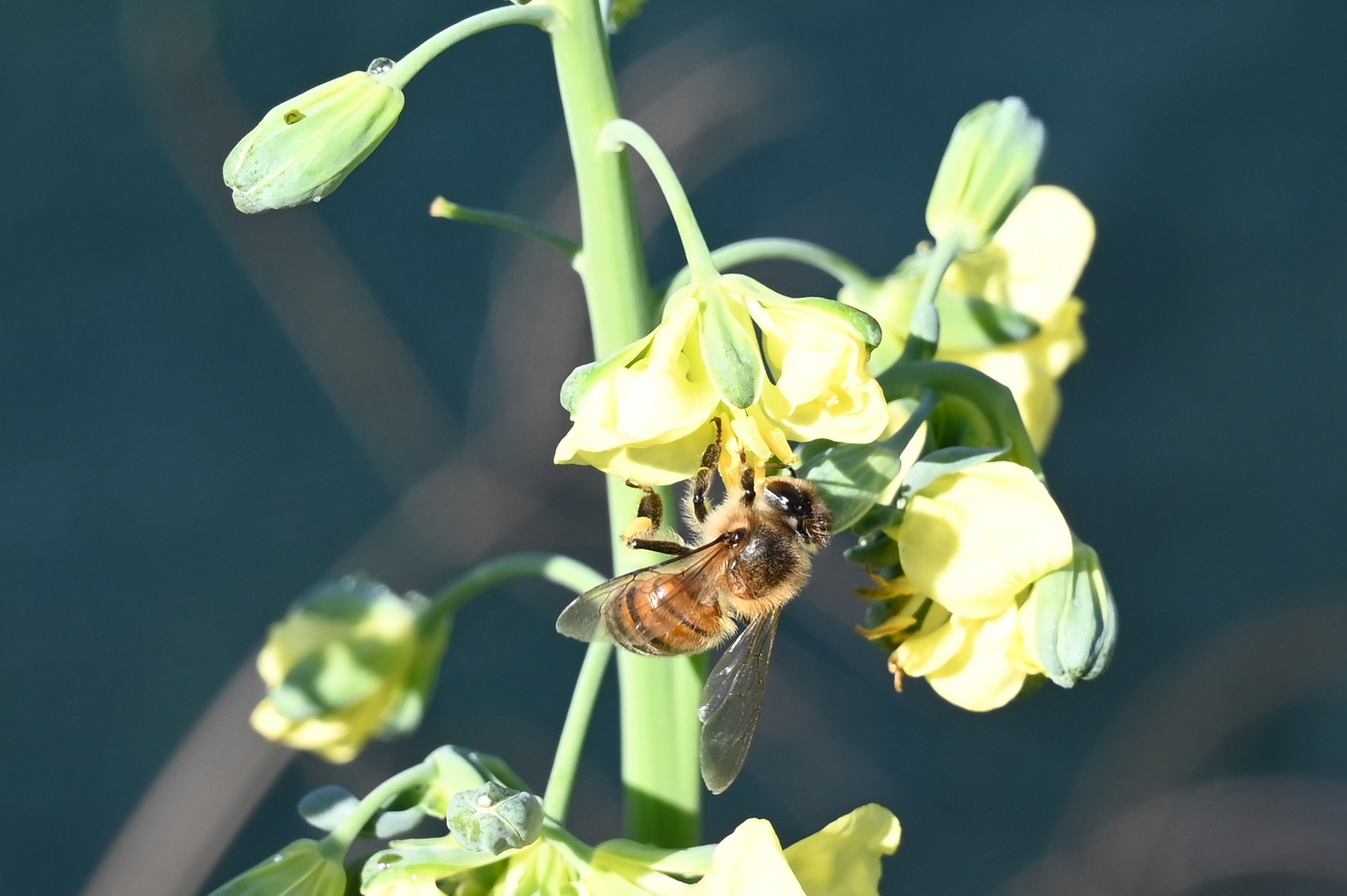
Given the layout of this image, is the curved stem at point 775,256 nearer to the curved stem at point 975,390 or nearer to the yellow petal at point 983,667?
the curved stem at point 975,390

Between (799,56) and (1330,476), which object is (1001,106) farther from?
(1330,476)

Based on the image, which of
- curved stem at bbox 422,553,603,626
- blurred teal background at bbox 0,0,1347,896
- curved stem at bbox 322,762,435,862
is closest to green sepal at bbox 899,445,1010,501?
curved stem at bbox 422,553,603,626

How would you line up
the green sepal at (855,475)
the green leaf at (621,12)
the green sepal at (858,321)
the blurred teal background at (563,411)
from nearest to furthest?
the green sepal at (858,321), the green sepal at (855,475), the green leaf at (621,12), the blurred teal background at (563,411)

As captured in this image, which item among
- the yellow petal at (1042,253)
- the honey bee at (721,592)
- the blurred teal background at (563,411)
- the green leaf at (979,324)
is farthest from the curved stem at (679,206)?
→ the blurred teal background at (563,411)

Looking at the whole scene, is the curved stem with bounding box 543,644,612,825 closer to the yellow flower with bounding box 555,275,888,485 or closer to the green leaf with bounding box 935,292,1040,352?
the yellow flower with bounding box 555,275,888,485

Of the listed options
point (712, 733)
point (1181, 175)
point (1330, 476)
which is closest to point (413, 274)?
point (1181, 175)
